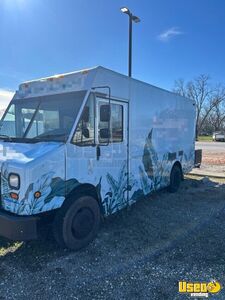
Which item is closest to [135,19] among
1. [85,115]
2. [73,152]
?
[85,115]

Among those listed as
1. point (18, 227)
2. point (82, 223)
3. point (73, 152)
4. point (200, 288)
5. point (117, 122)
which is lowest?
point (200, 288)

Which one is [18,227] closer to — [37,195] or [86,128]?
[37,195]

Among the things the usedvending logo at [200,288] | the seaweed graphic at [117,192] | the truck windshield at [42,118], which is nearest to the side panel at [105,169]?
the seaweed graphic at [117,192]

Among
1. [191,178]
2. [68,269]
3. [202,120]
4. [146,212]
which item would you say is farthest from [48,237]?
[202,120]

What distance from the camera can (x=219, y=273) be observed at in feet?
12.1

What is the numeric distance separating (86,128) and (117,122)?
1.01 metres

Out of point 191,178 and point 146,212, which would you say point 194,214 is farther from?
point 191,178

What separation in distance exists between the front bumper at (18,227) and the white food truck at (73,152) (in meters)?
0.01

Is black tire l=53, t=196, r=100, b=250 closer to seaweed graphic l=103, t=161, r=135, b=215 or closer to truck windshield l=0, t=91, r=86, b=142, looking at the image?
seaweed graphic l=103, t=161, r=135, b=215

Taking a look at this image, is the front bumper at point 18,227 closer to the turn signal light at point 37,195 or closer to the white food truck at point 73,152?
the white food truck at point 73,152

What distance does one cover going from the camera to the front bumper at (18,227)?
11.5 feet

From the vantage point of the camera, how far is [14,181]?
355cm

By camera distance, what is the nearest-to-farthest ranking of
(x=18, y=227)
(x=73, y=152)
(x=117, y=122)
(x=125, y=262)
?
(x=18, y=227) → (x=125, y=262) → (x=73, y=152) → (x=117, y=122)

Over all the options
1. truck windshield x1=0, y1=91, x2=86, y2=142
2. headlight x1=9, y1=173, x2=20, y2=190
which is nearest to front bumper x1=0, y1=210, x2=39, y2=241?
headlight x1=9, y1=173, x2=20, y2=190
